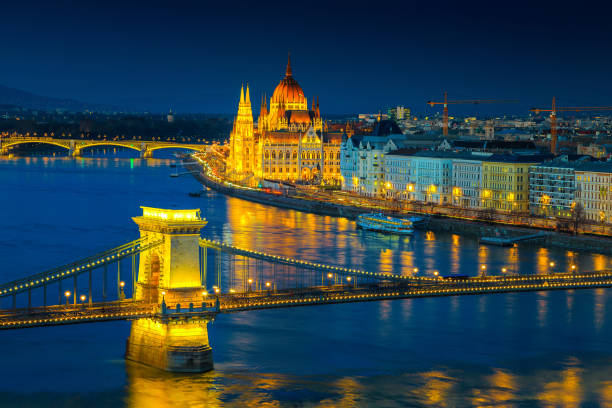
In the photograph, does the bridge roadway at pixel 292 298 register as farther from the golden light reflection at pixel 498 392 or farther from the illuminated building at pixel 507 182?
the illuminated building at pixel 507 182

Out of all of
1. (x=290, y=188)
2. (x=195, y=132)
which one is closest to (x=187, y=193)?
(x=290, y=188)

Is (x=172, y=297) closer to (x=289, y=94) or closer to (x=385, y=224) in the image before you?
(x=385, y=224)

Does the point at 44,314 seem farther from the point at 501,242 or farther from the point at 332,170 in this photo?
the point at 332,170

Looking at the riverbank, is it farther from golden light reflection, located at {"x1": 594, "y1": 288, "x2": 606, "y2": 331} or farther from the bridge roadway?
the bridge roadway

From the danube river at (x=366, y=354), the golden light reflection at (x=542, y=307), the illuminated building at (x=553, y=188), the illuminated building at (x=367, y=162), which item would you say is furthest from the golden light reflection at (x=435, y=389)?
the illuminated building at (x=367, y=162)

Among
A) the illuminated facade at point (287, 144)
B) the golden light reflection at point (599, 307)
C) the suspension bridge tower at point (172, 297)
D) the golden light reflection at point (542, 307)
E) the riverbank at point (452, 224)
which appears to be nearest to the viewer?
the suspension bridge tower at point (172, 297)

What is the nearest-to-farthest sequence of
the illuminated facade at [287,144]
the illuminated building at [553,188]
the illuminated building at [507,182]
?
1. the illuminated building at [553,188]
2. the illuminated building at [507,182]
3. the illuminated facade at [287,144]
